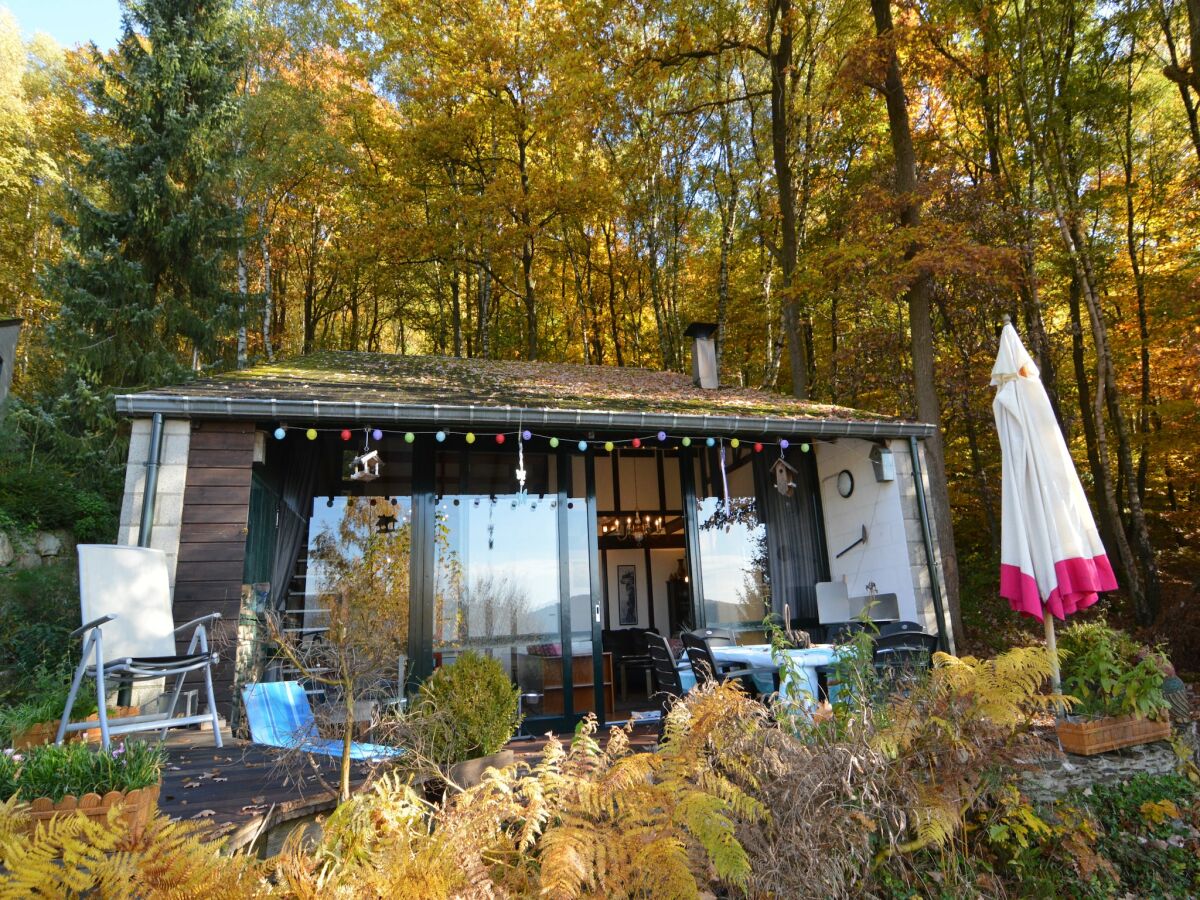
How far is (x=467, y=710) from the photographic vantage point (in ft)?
12.1

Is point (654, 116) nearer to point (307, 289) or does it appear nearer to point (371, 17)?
point (371, 17)

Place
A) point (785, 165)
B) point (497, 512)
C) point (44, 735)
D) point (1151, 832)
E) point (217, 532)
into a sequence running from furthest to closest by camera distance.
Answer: point (785, 165), point (497, 512), point (217, 532), point (44, 735), point (1151, 832)

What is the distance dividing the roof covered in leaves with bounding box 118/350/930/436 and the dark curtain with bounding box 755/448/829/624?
757mm

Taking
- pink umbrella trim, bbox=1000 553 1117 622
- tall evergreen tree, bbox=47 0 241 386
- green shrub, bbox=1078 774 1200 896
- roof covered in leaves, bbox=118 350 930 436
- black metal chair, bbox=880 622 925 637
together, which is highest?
tall evergreen tree, bbox=47 0 241 386

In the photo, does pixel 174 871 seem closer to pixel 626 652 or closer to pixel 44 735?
pixel 44 735

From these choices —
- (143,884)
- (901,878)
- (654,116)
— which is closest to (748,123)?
(654,116)

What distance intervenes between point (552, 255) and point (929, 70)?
894 cm

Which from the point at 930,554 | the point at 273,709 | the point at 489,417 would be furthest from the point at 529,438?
the point at 930,554

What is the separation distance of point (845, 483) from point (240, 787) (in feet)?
19.8

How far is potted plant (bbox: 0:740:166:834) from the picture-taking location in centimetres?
244

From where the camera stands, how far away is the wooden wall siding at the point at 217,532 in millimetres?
5117

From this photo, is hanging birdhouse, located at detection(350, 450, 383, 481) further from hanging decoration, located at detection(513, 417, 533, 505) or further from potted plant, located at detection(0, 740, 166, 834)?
potted plant, located at detection(0, 740, 166, 834)

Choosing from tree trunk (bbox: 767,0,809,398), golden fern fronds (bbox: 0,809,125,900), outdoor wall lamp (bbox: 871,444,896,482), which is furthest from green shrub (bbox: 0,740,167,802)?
tree trunk (bbox: 767,0,809,398)

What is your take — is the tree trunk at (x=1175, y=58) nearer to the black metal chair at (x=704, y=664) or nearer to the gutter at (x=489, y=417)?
the gutter at (x=489, y=417)
